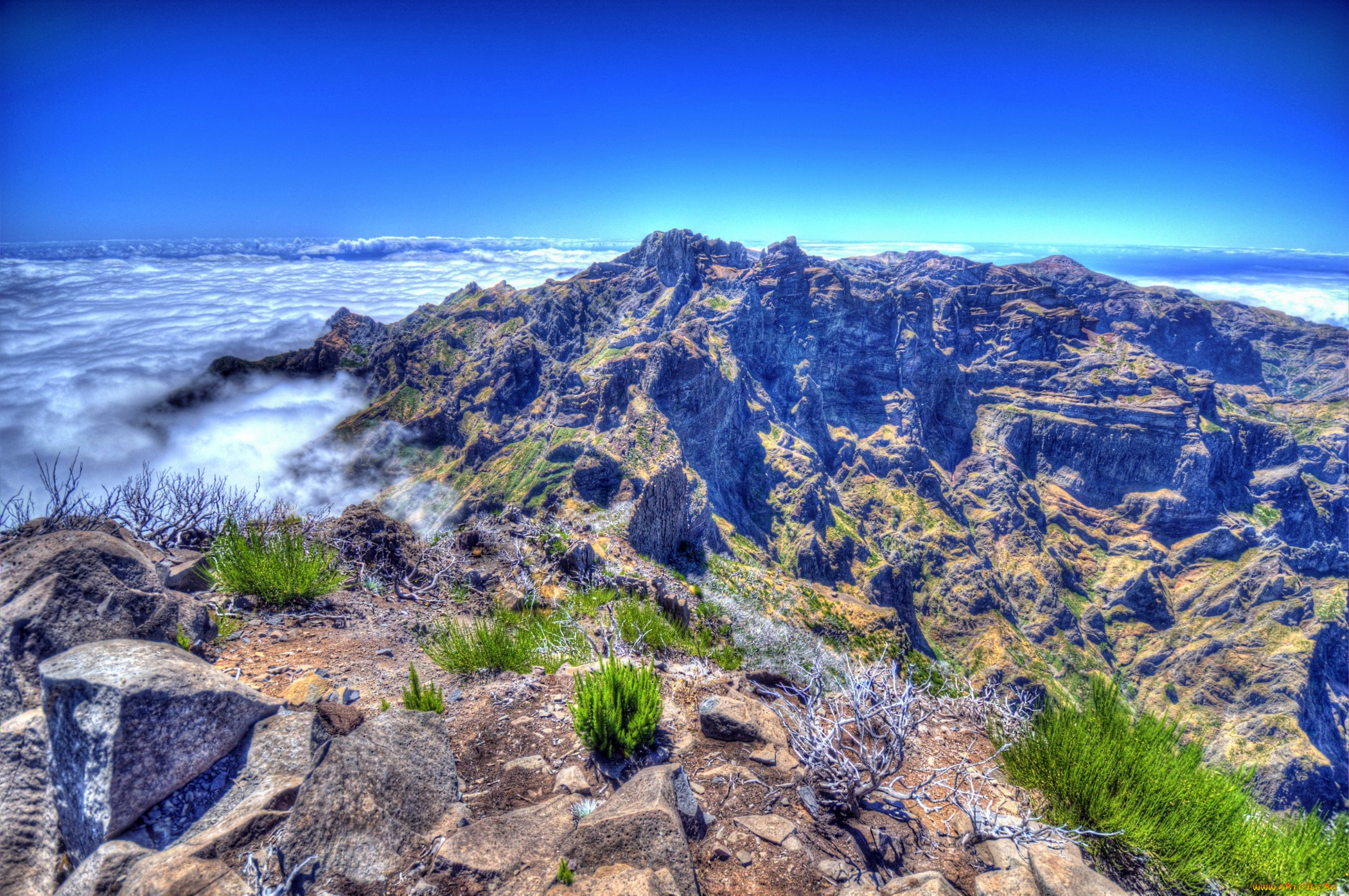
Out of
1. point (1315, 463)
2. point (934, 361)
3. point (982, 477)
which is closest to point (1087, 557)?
point (982, 477)

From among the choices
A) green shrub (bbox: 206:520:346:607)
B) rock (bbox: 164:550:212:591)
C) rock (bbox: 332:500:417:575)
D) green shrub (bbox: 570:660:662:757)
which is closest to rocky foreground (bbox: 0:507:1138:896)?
green shrub (bbox: 570:660:662:757)

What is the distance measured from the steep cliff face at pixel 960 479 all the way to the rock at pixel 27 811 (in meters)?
67.8

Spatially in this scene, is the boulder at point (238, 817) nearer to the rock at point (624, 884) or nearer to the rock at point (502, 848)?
A: the rock at point (502, 848)

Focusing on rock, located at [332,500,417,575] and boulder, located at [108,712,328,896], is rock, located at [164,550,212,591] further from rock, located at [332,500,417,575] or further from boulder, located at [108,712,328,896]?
boulder, located at [108,712,328,896]

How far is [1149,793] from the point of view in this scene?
4.00 metres

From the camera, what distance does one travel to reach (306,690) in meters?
5.11

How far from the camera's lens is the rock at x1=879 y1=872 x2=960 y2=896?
9.87ft

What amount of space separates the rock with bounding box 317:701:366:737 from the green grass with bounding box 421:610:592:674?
1.50 meters

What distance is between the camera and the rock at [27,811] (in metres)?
3.21

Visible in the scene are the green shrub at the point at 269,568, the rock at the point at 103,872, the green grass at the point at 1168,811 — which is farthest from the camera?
the green shrub at the point at 269,568

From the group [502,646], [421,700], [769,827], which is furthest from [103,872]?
[769,827]

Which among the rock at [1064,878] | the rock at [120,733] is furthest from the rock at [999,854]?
the rock at [120,733]

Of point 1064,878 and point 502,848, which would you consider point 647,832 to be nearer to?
point 502,848

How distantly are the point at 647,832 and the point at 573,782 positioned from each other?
1.19 m
